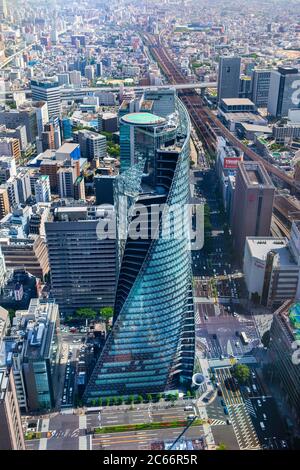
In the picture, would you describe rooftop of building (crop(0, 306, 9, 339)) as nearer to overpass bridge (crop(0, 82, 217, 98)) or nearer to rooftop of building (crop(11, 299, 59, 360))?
rooftop of building (crop(11, 299, 59, 360))

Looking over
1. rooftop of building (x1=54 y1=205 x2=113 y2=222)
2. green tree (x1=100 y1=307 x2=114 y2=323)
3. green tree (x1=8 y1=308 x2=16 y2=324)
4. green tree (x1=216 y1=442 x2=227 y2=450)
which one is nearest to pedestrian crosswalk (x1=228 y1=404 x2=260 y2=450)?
green tree (x1=216 y1=442 x2=227 y2=450)

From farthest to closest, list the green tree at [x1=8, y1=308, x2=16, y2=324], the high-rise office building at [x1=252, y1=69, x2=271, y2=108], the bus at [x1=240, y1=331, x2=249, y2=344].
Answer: the high-rise office building at [x1=252, y1=69, x2=271, y2=108] → the green tree at [x1=8, y1=308, x2=16, y2=324] → the bus at [x1=240, y1=331, x2=249, y2=344]

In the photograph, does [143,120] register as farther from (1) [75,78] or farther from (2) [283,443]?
(1) [75,78]

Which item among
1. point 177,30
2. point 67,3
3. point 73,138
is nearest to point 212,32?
point 177,30

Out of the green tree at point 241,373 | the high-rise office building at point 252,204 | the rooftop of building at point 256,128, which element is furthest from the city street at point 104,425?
the rooftop of building at point 256,128

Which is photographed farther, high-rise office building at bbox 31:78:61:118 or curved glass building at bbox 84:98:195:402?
high-rise office building at bbox 31:78:61:118

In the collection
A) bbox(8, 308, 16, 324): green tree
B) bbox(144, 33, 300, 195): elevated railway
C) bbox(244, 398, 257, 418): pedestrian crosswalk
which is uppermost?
bbox(144, 33, 300, 195): elevated railway

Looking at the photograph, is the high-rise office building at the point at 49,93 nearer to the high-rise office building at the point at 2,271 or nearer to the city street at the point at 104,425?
the high-rise office building at the point at 2,271

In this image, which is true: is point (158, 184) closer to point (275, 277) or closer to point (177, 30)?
point (275, 277)
